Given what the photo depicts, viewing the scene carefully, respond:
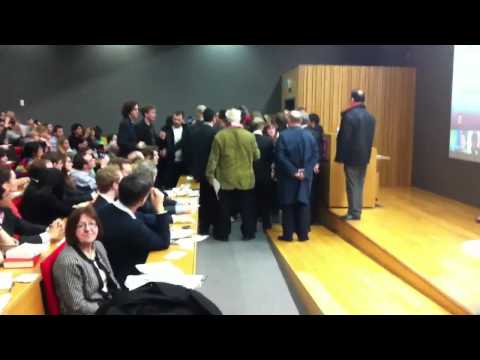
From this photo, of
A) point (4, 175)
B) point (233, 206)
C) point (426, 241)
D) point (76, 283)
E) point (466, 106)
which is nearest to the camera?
point (76, 283)

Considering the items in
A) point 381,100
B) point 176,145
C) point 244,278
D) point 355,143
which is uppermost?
point 381,100

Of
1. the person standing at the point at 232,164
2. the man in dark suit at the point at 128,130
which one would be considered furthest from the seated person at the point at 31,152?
the person standing at the point at 232,164

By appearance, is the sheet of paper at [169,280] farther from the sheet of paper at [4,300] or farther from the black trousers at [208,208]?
the black trousers at [208,208]

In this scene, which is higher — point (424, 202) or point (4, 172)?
point (4, 172)

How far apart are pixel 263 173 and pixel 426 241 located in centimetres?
220

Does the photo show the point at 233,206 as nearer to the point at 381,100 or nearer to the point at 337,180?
the point at 337,180

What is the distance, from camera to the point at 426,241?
17.2ft

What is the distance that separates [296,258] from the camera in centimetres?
539

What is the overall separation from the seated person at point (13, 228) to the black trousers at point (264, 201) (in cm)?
340

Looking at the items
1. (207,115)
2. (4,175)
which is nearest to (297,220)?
(207,115)

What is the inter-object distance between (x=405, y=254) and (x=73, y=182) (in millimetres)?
3326
